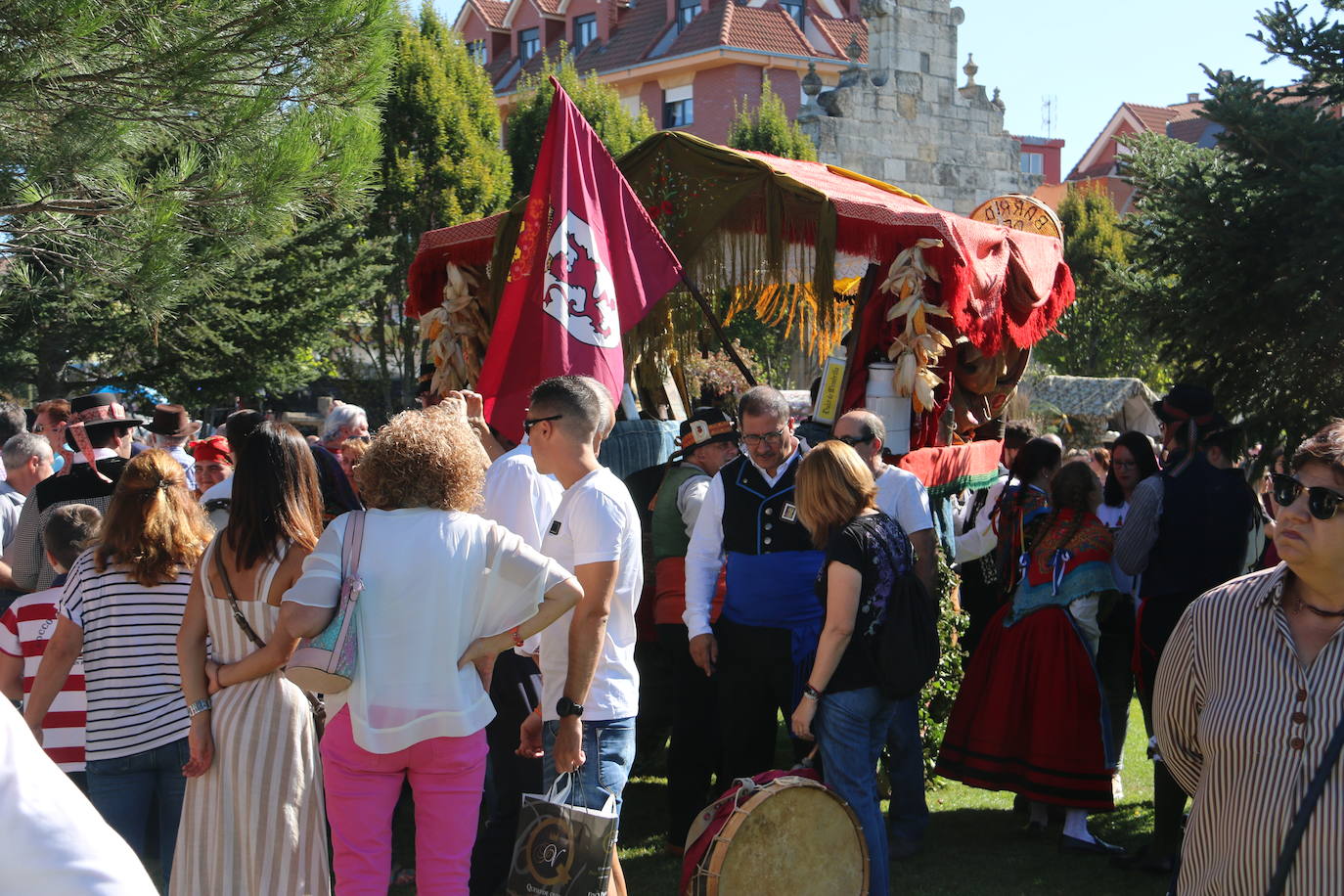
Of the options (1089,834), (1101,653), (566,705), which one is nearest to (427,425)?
(566,705)

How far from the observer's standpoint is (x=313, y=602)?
3215 mm

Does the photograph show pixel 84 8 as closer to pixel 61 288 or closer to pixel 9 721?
pixel 61 288

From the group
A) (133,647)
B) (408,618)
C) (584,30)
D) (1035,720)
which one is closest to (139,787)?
(133,647)

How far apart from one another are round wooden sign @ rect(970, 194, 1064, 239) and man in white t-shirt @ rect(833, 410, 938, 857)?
3.93 m

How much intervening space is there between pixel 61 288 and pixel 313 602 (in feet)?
15.7

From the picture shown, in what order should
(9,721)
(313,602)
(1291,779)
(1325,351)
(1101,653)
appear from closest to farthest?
1. (9,721)
2. (1291,779)
3. (313,602)
4. (1101,653)
5. (1325,351)

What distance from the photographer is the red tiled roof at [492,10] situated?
41031mm

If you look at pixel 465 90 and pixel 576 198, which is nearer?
pixel 576 198

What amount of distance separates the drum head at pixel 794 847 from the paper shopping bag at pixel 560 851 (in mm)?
582

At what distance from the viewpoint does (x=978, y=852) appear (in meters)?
5.49

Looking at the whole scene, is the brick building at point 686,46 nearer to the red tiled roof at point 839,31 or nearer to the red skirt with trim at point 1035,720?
the red tiled roof at point 839,31

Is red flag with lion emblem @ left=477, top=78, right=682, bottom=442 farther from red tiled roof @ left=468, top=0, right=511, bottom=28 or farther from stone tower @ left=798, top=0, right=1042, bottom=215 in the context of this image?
red tiled roof @ left=468, top=0, right=511, bottom=28

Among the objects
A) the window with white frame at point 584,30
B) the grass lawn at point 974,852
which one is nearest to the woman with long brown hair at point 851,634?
the grass lawn at point 974,852

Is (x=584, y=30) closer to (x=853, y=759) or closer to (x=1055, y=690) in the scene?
(x=1055, y=690)
